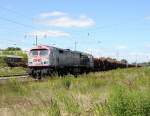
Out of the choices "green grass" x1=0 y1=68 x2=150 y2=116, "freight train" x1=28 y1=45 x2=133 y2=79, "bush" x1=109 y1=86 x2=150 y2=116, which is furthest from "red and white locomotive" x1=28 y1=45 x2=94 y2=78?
"bush" x1=109 y1=86 x2=150 y2=116

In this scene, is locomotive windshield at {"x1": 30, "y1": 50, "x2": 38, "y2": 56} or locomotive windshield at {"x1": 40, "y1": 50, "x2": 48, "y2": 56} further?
locomotive windshield at {"x1": 30, "y1": 50, "x2": 38, "y2": 56}

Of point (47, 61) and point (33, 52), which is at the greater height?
point (33, 52)

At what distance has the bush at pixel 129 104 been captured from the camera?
27.0 ft

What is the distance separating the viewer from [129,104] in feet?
27.5

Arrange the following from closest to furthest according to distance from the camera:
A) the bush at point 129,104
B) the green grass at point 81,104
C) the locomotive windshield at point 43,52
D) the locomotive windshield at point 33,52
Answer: the bush at point 129,104 < the green grass at point 81,104 < the locomotive windshield at point 43,52 < the locomotive windshield at point 33,52

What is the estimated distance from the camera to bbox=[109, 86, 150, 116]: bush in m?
8.24

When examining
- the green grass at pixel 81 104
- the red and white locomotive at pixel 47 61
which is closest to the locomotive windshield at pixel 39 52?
the red and white locomotive at pixel 47 61

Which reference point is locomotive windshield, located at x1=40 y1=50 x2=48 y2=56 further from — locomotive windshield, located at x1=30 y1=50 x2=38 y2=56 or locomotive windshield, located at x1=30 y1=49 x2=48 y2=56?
locomotive windshield, located at x1=30 y1=50 x2=38 y2=56

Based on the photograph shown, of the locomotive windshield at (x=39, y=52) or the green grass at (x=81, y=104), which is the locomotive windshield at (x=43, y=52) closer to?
the locomotive windshield at (x=39, y=52)

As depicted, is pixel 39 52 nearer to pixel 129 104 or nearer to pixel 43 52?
pixel 43 52

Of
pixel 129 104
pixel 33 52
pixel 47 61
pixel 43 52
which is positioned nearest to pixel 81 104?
pixel 129 104

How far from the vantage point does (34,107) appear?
1116cm

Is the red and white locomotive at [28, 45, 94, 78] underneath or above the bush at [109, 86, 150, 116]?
above

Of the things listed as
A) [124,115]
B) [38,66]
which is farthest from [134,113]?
[38,66]
